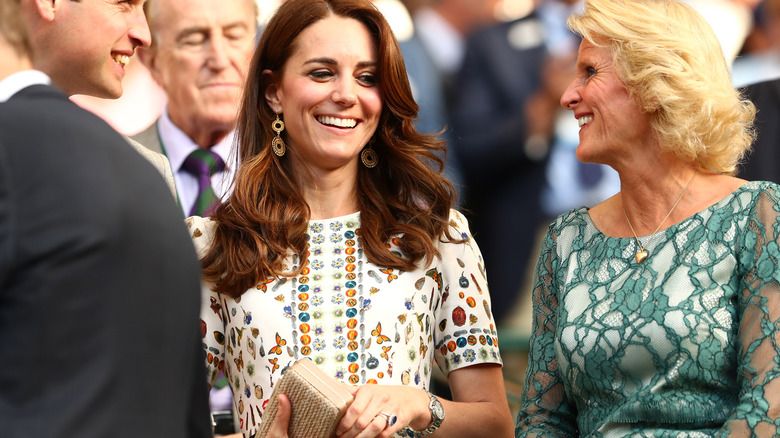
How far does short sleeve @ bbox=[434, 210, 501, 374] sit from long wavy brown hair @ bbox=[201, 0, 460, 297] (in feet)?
0.24

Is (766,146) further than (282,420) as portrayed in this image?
Yes

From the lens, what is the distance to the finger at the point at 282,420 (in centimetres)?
206

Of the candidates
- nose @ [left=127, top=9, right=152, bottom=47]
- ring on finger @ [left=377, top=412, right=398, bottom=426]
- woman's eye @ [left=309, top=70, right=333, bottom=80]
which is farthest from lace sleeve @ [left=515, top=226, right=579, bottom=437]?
nose @ [left=127, top=9, right=152, bottom=47]

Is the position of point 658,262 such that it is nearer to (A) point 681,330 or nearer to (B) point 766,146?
(A) point 681,330

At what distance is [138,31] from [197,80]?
150 cm

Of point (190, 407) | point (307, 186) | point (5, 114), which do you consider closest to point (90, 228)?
point (5, 114)

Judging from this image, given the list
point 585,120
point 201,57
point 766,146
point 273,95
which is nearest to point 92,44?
point 273,95

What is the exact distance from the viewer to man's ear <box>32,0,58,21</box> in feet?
5.48

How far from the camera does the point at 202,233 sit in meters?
2.64

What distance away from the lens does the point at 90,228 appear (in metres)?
1.26

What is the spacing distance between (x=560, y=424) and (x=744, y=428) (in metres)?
0.55

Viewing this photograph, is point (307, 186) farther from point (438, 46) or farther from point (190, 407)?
point (438, 46)

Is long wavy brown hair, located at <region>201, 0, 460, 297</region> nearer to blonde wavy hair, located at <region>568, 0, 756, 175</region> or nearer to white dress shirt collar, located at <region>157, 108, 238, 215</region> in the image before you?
blonde wavy hair, located at <region>568, 0, 756, 175</region>

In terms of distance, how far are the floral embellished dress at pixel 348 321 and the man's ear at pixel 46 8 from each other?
3.24 ft
